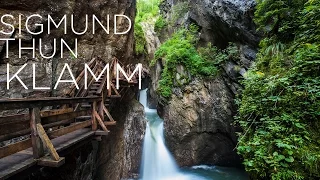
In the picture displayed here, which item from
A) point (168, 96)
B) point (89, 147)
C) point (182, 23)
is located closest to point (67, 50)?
point (89, 147)

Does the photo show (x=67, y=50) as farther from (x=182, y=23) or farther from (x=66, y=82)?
(x=182, y=23)

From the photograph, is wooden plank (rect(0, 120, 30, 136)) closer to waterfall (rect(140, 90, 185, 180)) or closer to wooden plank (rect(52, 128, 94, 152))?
wooden plank (rect(52, 128, 94, 152))

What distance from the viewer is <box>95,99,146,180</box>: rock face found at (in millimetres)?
10273

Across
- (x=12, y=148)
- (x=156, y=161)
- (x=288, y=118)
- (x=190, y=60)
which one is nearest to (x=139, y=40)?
(x=190, y=60)

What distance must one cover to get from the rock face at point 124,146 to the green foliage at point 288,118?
7.32m

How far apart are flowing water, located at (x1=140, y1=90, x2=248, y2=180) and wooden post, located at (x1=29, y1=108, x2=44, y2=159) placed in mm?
11266

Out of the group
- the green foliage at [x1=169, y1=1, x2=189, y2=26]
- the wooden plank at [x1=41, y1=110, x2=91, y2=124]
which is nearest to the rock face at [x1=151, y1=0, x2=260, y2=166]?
the green foliage at [x1=169, y1=1, x2=189, y2=26]

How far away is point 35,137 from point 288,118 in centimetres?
410

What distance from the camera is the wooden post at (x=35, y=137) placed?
10.3 ft

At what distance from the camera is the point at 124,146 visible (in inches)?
484

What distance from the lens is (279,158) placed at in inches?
124

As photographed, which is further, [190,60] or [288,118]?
[190,60]

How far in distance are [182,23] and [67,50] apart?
38.5 feet

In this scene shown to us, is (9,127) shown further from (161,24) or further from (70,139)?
(161,24)
